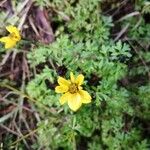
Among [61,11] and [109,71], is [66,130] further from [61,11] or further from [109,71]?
[61,11]

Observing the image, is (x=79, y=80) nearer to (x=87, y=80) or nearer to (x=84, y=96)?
(x=84, y=96)

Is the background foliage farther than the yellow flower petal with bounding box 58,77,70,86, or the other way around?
the background foliage

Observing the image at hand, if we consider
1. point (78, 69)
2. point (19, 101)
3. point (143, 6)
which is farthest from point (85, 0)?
point (19, 101)

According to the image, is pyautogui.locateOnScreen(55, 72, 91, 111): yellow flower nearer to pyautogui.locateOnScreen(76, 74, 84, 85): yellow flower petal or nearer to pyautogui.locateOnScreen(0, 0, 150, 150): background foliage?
pyautogui.locateOnScreen(76, 74, 84, 85): yellow flower petal

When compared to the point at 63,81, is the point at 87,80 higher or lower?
lower

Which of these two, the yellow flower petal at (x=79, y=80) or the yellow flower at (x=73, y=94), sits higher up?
the yellow flower petal at (x=79, y=80)

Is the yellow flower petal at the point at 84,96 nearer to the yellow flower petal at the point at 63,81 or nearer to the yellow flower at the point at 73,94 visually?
the yellow flower at the point at 73,94

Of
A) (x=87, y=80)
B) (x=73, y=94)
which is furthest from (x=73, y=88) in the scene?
(x=87, y=80)

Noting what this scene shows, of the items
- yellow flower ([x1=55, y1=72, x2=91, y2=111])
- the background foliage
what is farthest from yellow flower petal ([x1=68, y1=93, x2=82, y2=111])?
the background foliage

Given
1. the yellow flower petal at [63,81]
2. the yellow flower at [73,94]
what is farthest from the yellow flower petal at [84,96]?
the yellow flower petal at [63,81]

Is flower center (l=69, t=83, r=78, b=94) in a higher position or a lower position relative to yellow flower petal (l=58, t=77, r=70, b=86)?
lower

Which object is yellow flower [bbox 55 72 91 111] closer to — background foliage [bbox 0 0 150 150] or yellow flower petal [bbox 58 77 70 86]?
yellow flower petal [bbox 58 77 70 86]
